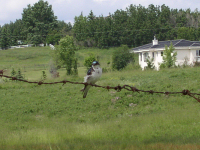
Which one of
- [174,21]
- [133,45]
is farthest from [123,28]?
[174,21]

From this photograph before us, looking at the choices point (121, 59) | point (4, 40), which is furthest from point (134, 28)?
point (4, 40)

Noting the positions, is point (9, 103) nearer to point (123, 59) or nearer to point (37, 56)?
point (123, 59)

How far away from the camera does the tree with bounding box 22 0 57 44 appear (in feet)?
297

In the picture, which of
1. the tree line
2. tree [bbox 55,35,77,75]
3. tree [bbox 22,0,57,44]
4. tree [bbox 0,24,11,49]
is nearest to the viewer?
tree [bbox 55,35,77,75]

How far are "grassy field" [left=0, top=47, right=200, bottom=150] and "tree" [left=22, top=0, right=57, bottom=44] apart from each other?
6895 centimetres

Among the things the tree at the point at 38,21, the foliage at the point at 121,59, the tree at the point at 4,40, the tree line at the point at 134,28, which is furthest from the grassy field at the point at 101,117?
the tree at the point at 38,21

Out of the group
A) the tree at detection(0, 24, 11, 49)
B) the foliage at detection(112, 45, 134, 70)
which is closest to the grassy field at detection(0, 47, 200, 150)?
the foliage at detection(112, 45, 134, 70)

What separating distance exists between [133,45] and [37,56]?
84.9ft

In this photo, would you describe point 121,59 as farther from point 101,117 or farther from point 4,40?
point 4,40

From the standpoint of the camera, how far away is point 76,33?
253ft

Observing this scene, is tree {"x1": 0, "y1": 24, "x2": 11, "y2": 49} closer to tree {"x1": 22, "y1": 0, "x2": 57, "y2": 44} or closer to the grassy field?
tree {"x1": 22, "y1": 0, "x2": 57, "y2": 44}

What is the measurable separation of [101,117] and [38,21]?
86.0 meters

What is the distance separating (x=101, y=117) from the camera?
13.6m

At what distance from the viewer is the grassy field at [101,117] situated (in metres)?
6.77
